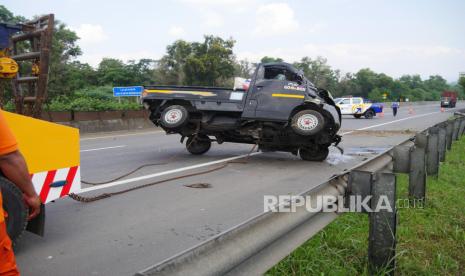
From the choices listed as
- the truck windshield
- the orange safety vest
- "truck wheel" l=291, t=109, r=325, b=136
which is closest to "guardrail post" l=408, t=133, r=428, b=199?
"truck wheel" l=291, t=109, r=325, b=136

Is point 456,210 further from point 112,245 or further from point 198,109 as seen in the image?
point 198,109

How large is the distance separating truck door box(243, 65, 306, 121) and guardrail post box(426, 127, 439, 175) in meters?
2.82

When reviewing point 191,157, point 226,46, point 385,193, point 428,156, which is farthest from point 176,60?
point 385,193

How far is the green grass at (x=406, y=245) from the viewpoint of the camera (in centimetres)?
338

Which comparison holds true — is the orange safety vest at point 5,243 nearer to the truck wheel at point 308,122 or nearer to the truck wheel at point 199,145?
the truck wheel at point 308,122

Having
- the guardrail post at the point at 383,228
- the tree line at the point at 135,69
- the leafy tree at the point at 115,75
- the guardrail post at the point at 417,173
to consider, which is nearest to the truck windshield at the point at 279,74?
the guardrail post at the point at 417,173

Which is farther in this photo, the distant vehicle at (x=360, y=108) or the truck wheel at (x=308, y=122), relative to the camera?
the distant vehicle at (x=360, y=108)

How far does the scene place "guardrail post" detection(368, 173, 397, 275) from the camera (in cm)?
281

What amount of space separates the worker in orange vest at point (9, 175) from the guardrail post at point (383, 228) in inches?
85.4

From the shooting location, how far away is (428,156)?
6656mm

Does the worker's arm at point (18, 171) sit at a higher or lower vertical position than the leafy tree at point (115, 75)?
lower

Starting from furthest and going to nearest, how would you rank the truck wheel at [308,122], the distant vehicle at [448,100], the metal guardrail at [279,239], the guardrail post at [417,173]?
the distant vehicle at [448,100]
the truck wheel at [308,122]
the guardrail post at [417,173]
the metal guardrail at [279,239]

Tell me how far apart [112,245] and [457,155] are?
9.09 meters

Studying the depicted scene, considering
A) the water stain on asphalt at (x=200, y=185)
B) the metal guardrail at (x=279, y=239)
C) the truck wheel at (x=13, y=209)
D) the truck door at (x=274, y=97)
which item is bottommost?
the water stain on asphalt at (x=200, y=185)
